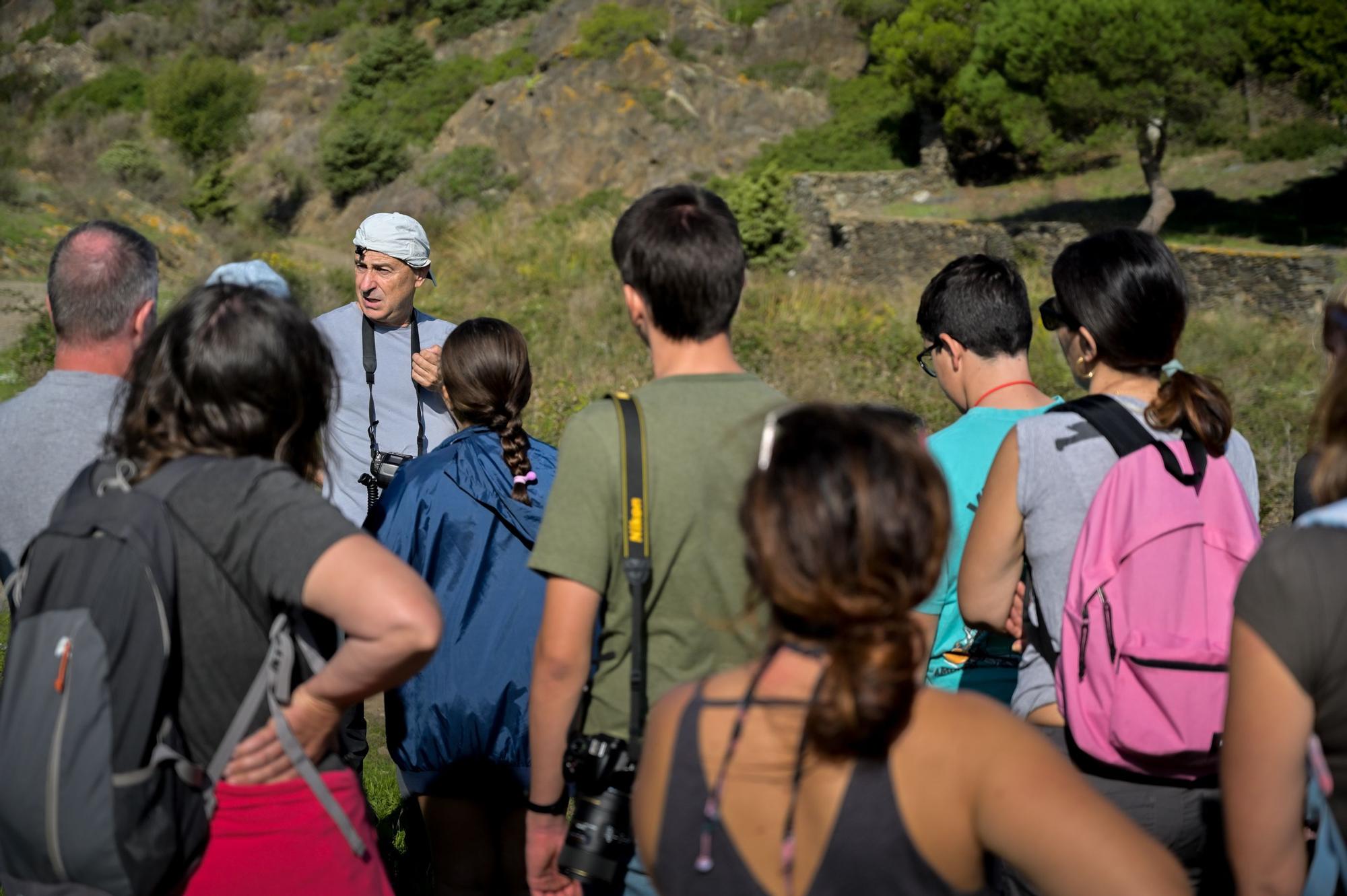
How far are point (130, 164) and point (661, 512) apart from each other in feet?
98.7

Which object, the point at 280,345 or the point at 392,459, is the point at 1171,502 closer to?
the point at 280,345

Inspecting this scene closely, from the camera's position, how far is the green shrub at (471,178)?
2753 cm

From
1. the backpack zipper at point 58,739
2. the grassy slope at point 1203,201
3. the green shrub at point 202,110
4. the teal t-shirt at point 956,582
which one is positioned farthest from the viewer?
the green shrub at point 202,110

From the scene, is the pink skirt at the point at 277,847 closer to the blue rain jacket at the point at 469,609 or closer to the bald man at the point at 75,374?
the bald man at the point at 75,374

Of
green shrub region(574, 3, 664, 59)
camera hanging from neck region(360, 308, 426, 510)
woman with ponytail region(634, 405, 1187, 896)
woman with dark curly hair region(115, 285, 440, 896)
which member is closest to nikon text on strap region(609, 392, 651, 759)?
woman with dark curly hair region(115, 285, 440, 896)

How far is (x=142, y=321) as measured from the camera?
2.48 m

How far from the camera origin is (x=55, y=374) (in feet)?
7.84

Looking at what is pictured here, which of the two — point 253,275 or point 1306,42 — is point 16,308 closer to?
point 253,275

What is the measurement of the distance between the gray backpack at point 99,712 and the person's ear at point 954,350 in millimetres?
1836

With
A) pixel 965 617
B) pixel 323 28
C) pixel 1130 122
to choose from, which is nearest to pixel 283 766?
pixel 965 617

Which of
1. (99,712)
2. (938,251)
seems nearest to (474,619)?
(99,712)

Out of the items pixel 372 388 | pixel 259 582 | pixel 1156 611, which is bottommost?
pixel 1156 611

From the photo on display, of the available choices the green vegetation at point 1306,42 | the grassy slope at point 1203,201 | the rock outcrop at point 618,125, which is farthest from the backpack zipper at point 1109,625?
the rock outcrop at point 618,125

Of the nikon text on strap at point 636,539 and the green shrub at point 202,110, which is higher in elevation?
the green shrub at point 202,110
